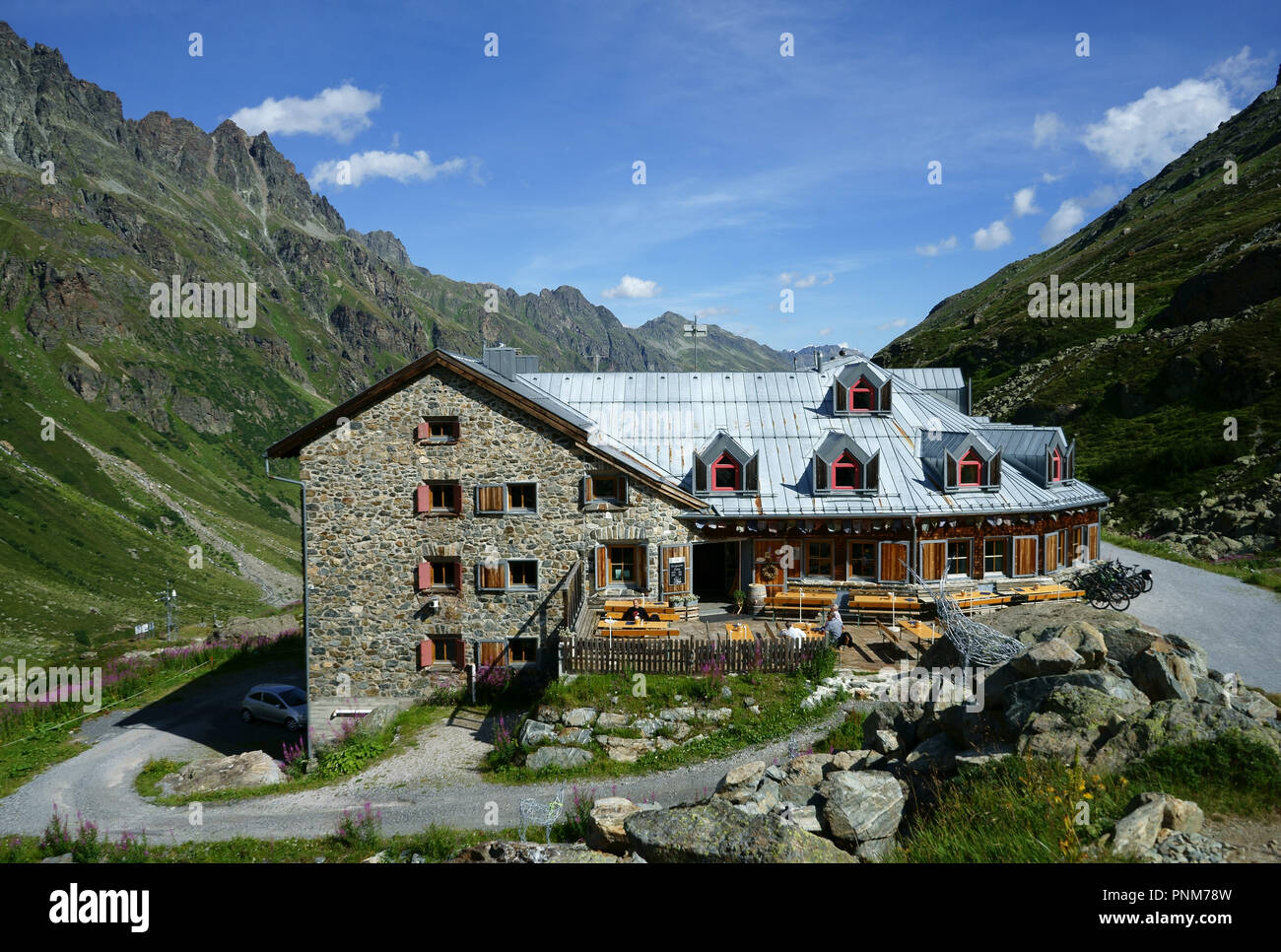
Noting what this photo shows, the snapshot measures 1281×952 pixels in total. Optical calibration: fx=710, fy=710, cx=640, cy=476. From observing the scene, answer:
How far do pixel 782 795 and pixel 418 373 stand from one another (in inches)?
760

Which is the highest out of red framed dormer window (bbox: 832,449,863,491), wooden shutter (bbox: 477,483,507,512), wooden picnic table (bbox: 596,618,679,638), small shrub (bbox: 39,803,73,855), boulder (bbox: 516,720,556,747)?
red framed dormer window (bbox: 832,449,863,491)

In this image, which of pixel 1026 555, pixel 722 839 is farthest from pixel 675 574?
pixel 722 839

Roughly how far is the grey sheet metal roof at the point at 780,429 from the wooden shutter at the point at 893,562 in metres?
1.49

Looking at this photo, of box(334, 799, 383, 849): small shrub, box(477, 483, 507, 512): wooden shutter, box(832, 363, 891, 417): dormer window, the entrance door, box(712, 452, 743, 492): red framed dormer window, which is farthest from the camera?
box(832, 363, 891, 417): dormer window

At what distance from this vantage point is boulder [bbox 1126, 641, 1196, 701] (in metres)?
12.4

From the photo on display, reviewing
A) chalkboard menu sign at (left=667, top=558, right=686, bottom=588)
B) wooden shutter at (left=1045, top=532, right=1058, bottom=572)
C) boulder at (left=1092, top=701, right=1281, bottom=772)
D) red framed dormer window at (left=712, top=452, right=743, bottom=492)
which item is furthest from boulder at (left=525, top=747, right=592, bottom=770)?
wooden shutter at (left=1045, top=532, right=1058, bottom=572)

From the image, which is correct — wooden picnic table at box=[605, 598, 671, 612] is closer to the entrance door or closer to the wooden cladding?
the entrance door

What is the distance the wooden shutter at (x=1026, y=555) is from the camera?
29.4m

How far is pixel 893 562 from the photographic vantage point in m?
28.5

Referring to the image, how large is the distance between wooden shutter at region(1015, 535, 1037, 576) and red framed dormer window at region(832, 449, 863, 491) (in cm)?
708

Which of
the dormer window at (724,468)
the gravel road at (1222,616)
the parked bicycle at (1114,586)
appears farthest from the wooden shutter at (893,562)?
the gravel road at (1222,616)

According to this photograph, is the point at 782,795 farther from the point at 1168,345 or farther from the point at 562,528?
the point at 1168,345

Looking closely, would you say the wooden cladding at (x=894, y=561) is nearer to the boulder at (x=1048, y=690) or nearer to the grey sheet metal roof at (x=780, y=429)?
the grey sheet metal roof at (x=780, y=429)
